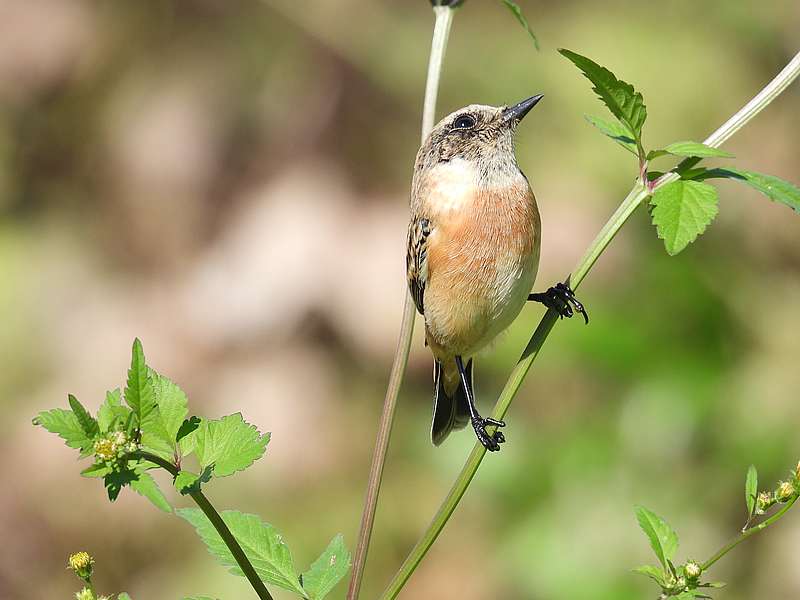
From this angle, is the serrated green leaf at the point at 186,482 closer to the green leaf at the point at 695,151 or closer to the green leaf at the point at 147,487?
the green leaf at the point at 147,487

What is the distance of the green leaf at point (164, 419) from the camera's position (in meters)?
1.53

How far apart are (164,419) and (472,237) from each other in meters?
1.49

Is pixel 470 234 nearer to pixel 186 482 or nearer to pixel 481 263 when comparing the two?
pixel 481 263

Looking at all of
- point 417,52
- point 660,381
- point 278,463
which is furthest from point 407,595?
point 417,52

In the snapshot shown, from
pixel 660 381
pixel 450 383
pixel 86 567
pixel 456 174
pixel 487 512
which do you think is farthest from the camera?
pixel 487 512

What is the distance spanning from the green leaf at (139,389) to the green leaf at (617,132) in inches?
36.1

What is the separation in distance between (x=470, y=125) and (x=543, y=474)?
171 centimetres

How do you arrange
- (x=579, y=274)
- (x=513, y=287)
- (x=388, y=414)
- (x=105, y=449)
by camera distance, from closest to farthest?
(x=105, y=449), (x=579, y=274), (x=388, y=414), (x=513, y=287)

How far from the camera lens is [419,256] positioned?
120 inches

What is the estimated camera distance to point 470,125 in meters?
3.17

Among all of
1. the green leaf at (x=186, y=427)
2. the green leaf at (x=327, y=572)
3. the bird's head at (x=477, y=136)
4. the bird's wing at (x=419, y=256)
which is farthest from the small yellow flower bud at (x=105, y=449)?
the bird's head at (x=477, y=136)

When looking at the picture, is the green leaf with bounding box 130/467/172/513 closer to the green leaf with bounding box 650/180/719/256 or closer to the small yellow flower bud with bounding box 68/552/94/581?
the small yellow flower bud with bounding box 68/552/94/581

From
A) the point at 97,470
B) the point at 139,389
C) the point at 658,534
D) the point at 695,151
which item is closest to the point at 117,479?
the point at 97,470

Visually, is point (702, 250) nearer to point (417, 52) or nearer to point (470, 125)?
point (470, 125)
